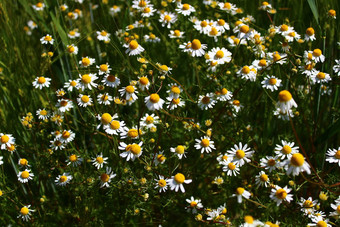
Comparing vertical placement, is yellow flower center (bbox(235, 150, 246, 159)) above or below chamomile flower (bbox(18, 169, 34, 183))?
above

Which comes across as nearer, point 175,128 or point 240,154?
point 240,154

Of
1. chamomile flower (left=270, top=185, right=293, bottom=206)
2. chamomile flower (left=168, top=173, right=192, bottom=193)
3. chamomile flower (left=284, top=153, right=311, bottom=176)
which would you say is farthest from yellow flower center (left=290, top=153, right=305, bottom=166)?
chamomile flower (left=168, top=173, right=192, bottom=193)

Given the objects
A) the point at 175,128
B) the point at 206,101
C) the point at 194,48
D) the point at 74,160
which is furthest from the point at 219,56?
the point at 74,160

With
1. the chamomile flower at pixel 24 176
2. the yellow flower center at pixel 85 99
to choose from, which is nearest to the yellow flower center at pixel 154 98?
the yellow flower center at pixel 85 99

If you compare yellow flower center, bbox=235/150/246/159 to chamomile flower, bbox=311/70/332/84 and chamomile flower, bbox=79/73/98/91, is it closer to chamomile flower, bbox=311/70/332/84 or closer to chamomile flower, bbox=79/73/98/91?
chamomile flower, bbox=311/70/332/84

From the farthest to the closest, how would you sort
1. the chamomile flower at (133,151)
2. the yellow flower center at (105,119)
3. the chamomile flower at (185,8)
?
the chamomile flower at (185,8) → the yellow flower center at (105,119) → the chamomile flower at (133,151)

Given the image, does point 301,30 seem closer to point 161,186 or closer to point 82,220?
point 161,186

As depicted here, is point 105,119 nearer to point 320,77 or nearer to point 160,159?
point 160,159

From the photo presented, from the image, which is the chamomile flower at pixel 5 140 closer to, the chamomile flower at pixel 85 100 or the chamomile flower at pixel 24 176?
the chamomile flower at pixel 24 176
